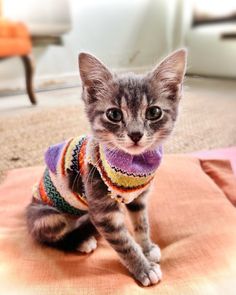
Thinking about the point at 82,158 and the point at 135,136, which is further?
the point at 82,158

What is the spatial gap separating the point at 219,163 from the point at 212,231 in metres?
0.44

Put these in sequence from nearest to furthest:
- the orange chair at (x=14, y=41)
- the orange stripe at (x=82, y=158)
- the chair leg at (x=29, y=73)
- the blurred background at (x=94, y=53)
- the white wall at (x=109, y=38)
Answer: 1. the orange stripe at (x=82, y=158)
2. the blurred background at (x=94, y=53)
3. the orange chair at (x=14, y=41)
4. the chair leg at (x=29, y=73)
5. the white wall at (x=109, y=38)

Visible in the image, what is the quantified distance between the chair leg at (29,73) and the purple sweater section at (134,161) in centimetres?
184

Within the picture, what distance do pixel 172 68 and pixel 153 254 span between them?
0.44 m

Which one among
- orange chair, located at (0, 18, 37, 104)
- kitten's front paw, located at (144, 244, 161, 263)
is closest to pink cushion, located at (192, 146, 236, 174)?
kitten's front paw, located at (144, 244, 161, 263)

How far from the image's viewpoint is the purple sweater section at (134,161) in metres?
0.81

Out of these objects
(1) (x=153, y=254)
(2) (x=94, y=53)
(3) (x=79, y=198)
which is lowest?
(2) (x=94, y=53)

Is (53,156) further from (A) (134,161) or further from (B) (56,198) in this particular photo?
(A) (134,161)

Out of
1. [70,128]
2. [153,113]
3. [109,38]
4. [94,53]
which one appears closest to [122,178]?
[153,113]

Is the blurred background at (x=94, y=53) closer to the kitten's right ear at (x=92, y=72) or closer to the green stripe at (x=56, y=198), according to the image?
the green stripe at (x=56, y=198)

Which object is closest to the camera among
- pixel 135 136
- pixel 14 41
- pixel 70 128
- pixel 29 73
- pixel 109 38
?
pixel 135 136

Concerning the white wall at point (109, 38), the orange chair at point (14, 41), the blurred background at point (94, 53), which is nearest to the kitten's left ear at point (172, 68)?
the blurred background at point (94, 53)

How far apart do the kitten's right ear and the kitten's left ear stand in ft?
0.35

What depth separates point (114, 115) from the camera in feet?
2.61
